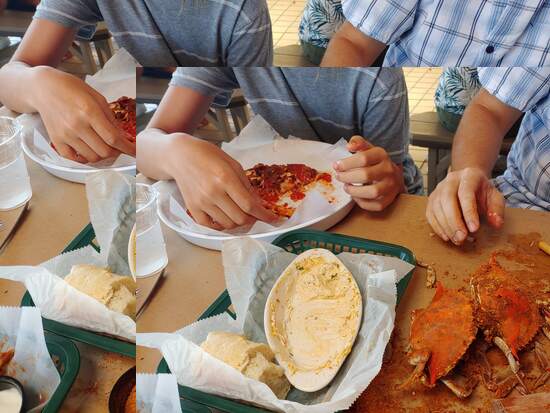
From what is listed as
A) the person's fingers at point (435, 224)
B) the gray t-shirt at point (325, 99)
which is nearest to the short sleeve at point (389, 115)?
the gray t-shirt at point (325, 99)

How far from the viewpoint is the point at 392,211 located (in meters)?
1.03

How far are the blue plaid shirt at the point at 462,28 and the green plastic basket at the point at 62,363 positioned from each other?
35.4 inches

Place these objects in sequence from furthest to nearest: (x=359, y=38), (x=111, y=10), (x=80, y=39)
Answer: (x=359, y=38) < (x=111, y=10) < (x=80, y=39)

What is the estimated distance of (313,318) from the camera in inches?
37.0

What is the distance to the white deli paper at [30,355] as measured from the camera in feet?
3.29

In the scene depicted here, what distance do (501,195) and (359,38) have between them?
22.5 inches

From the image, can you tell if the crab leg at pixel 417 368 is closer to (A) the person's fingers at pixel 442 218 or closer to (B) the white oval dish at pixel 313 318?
(B) the white oval dish at pixel 313 318

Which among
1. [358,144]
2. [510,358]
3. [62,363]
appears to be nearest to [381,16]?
[358,144]

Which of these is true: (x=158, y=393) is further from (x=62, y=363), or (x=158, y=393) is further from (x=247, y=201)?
(x=247, y=201)

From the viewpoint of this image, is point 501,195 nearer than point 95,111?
No

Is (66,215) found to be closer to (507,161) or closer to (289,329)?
(289,329)

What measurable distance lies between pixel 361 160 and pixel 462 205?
0.16 meters

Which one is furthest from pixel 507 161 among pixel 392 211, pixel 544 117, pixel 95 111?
pixel 95 111

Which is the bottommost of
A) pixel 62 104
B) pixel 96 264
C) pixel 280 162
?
pixel 96 264
